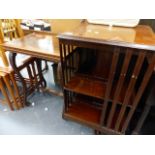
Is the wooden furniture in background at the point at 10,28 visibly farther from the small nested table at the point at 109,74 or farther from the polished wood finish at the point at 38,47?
the small nested table at the point at 109,74

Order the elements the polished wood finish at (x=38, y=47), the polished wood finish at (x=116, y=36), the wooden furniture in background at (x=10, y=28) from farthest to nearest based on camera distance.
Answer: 1. the wooden furniture in background at (x=10, y=28)
2. the polished wood finish at (x=38, y=47)
3. the polished wood finish at (x=116, y=36)

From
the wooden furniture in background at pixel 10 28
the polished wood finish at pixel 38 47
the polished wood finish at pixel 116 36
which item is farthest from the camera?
the wooden furniture in background at pixel 10 28

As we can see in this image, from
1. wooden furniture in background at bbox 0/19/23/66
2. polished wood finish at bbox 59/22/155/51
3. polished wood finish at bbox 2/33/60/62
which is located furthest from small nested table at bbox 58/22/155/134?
wooden furniture in background at bbox 0/19/23/66

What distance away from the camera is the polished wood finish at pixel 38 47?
123cm

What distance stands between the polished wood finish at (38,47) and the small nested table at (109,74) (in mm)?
154

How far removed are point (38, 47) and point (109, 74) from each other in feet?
2.42

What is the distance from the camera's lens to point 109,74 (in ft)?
3.12

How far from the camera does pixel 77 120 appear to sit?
4.58 feet

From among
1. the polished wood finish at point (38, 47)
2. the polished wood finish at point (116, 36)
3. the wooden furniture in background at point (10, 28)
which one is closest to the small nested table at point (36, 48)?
the polished wood finish at point (38, 47)

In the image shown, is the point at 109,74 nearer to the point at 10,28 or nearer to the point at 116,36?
the point at 116,36

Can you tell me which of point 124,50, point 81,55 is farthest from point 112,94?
point 81,55
